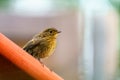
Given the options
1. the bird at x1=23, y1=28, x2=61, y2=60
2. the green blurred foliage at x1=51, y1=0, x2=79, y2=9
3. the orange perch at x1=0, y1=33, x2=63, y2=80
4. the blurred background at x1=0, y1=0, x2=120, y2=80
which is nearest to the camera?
the orange perch at x1=0, y1=33, x2=63, y2=80

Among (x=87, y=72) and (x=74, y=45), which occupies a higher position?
(x=74, y=45)

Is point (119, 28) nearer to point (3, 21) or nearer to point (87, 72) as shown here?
point (87, 72)

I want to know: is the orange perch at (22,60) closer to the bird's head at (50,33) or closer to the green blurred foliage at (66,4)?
the bird's head at (50,33)

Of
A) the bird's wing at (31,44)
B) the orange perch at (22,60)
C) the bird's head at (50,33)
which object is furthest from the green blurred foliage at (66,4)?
the orange perch at (22,60)

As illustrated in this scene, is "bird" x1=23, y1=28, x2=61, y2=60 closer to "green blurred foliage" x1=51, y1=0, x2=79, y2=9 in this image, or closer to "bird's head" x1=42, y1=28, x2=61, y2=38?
"bird's head" x1=42, y1=28, x2=61, y2=38

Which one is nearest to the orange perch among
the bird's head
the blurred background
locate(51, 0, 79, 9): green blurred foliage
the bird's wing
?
the bird's wing

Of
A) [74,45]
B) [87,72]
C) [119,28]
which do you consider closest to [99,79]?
[87,72]
